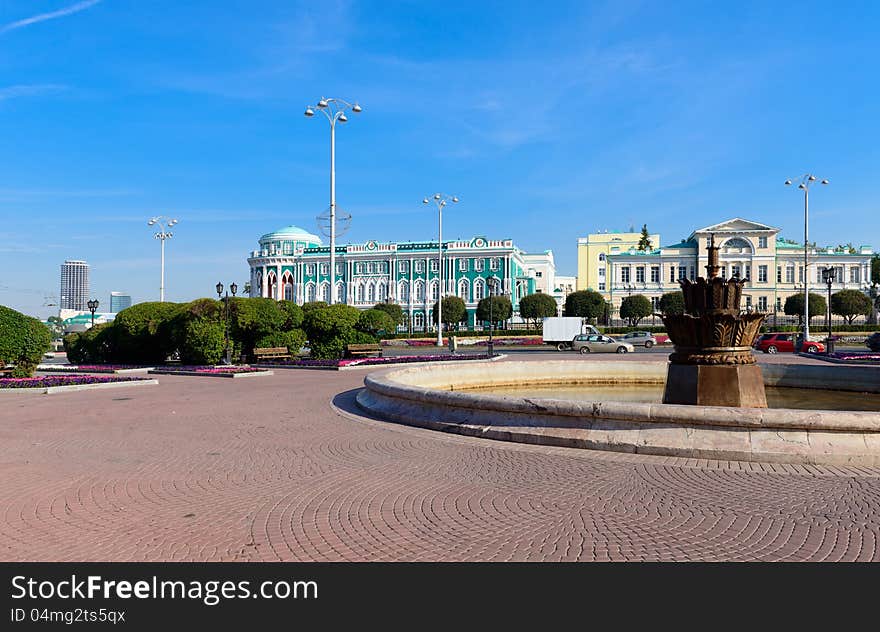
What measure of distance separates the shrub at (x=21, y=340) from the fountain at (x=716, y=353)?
1706 centimetres

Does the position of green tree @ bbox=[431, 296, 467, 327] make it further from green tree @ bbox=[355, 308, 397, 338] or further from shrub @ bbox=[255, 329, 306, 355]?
shrub @ bbox=[255, 329, 306, 355]

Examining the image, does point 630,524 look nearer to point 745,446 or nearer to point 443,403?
point 745,446

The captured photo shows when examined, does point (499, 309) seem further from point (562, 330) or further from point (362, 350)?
point (362, 350)

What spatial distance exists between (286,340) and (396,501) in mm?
22537

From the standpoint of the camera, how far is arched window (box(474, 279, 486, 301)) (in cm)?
9284

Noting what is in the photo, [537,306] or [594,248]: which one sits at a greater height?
[594,248]

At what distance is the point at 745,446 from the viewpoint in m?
7.54

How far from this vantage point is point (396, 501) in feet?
19.5

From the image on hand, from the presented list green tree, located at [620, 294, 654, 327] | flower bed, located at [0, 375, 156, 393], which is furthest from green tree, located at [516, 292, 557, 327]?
flower bed, located at [0, 375, 156, 393]

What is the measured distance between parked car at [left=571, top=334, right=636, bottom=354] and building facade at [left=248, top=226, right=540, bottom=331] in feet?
166

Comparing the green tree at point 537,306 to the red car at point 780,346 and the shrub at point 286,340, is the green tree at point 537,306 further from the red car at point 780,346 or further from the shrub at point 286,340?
the shrub at point 286,340

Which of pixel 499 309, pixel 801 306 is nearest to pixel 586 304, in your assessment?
pixel 499 309
